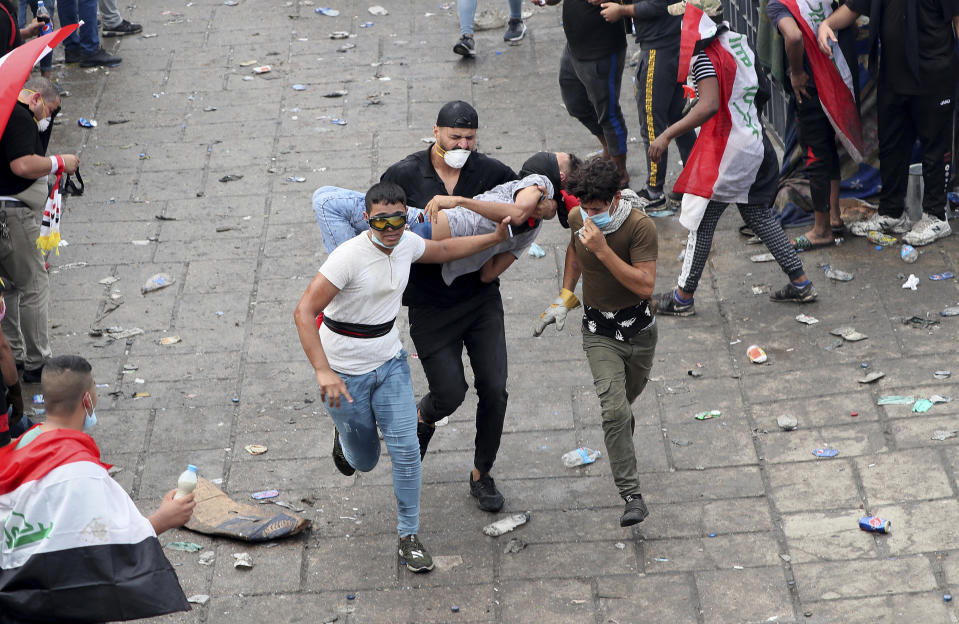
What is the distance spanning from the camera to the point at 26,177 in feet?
21.9

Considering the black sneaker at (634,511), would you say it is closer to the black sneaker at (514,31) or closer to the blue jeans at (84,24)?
the black sneaker at (514,31)

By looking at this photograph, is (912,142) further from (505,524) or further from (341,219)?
(341,219)

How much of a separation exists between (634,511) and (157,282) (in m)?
3.97

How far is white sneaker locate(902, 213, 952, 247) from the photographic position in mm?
7719

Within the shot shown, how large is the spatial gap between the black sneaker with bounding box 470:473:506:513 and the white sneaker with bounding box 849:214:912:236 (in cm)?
355

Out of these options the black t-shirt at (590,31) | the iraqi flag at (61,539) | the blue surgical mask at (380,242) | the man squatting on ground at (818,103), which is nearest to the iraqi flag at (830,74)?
the man squatting on ground at (818,103)

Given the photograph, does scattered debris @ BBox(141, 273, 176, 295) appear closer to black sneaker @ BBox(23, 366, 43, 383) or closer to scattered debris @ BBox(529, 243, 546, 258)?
black sneaker @ BBox(23, 366, 43, 383)

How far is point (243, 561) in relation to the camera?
5.45 meters

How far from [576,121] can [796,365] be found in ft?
12.5

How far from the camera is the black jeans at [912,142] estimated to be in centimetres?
758

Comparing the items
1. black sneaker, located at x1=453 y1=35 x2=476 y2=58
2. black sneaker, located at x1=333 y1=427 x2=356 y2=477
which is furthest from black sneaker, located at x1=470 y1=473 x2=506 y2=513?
black sneaker, located at x1=453 y1=35 x2=476 y2=58

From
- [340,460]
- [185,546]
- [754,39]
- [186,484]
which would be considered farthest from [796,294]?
[186,484]

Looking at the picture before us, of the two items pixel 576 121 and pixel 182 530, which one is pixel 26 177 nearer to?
pixel 182 530

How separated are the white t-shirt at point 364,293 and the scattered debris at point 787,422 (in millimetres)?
2223
